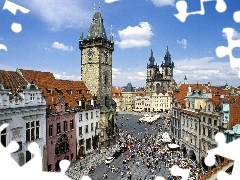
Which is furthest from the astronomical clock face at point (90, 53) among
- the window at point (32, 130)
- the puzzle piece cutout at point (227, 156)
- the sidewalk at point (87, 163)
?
the puzzle piece cutout at point (227, 156)

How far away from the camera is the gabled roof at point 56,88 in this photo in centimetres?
3300

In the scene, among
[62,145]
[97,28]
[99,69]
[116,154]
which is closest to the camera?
[62,145]

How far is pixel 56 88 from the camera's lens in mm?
36688

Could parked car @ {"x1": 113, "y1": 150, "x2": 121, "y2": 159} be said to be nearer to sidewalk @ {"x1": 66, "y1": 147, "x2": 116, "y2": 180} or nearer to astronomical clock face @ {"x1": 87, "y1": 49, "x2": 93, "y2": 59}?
sidewalk @ {"x1": 66, "y1": 147, "x2": 116, "y2": 180}

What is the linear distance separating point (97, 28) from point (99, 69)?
7014 mm

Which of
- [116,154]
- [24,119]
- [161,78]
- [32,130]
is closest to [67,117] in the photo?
[32,130]

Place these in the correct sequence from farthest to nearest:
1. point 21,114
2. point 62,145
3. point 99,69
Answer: point 99,69 < point 62,145 < point 21,114

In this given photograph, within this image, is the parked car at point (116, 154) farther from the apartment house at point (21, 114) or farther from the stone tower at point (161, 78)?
the stone tower at point (161, 78)

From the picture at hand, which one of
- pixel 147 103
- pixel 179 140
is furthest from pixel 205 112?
pixel 147 103

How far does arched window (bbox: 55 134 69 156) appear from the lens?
3259 cm

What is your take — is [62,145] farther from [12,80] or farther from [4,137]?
[12,80]

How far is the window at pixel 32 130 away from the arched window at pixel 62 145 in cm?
436

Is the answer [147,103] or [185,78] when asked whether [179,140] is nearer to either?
[185,78]

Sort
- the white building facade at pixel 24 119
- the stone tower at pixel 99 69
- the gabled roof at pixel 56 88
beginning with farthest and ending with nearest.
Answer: the stone tower at pixel 99 69 < the gabled roof at pixel 56 88 < the white building facade at pixel 24 119
